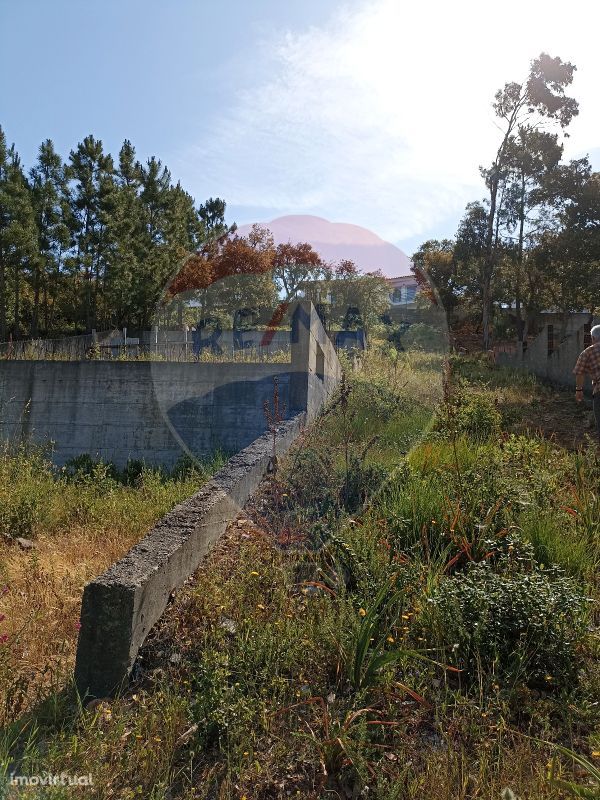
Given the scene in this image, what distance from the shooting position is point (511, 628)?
2820 millimetres

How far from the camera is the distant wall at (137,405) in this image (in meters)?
12.0

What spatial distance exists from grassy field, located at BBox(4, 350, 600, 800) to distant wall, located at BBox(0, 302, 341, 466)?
7.36 metres

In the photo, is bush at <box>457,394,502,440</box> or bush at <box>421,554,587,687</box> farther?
bush at <box>457,394,502,440</box>

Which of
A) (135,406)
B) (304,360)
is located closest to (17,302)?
(135,406)

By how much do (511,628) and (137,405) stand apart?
37.4ft

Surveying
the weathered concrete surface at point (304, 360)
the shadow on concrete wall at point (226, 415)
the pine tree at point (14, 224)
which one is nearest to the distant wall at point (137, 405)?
the shadow on concrete wall at point (226, 415)

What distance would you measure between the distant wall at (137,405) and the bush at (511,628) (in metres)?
8.27

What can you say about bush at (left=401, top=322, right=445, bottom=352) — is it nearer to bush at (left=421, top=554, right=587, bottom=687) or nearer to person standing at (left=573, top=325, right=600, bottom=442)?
person standing at (left=573, top=325, right=600, bottom=442)

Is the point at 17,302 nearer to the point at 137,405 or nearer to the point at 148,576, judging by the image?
the point at 137,405

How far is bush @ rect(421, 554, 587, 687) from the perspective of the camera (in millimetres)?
2744

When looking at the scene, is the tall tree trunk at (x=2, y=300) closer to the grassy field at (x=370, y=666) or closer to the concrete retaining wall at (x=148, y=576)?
the concrete retaining wall at (x=148, y=576)

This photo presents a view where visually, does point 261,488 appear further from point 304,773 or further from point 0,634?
point 304,773

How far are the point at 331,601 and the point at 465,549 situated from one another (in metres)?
0.98

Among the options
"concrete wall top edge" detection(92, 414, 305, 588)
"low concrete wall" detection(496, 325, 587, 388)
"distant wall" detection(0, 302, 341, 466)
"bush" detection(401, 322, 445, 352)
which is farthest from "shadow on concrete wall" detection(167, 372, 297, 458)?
"low concrete wall" detection(496, 325, 587, 388)
